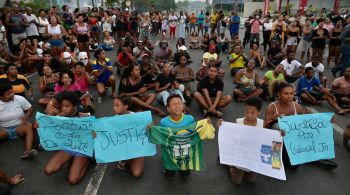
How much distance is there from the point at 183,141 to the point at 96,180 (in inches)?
57.5

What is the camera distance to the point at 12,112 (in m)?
4.89

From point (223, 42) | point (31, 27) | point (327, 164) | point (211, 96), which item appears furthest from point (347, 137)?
point (31, 27)

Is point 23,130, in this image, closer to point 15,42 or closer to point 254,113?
point 254,113

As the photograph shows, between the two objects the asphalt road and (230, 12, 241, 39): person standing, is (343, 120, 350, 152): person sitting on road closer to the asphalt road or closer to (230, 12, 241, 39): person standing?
the asphalt road

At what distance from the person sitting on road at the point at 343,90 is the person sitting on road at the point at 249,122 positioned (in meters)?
4.16

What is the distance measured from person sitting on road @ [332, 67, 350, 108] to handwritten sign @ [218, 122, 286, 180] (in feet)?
14.2

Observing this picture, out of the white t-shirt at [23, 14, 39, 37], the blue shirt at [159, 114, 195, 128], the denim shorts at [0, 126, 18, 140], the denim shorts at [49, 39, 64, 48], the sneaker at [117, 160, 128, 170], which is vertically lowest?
the sneaker at [117, 160, 128, 170]

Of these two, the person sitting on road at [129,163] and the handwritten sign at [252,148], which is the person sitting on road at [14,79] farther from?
the handwritten sign at [252,148]

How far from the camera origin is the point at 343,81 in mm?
7031

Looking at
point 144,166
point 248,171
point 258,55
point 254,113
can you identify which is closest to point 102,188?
point 144,166

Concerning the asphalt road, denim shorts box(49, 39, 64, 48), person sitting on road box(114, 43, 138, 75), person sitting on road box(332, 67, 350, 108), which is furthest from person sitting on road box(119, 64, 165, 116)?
denim shorts box(49, 39, 64, 48)

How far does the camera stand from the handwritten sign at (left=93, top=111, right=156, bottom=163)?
3.92m

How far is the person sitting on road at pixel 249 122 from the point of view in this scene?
3.86m

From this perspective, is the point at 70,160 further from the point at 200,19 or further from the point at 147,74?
the point at 200,19
